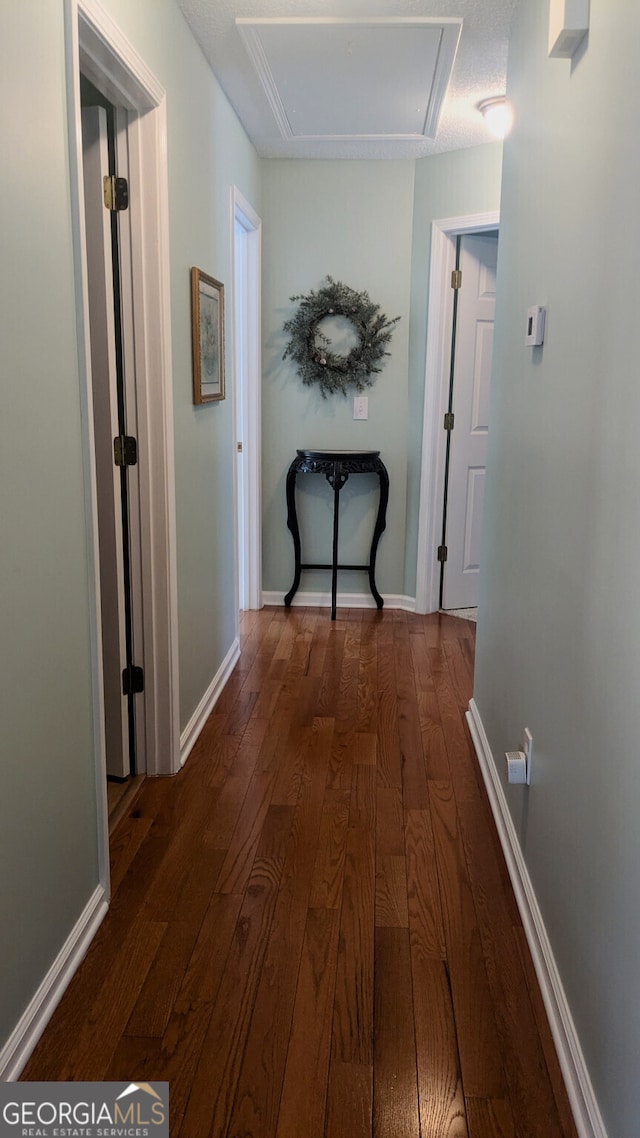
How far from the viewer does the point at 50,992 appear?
1716 millimetres

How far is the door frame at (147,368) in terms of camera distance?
1831 millimetres

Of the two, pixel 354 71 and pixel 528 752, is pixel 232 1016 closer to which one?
pixel 528 752

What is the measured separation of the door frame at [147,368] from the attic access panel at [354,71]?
0.71 metres

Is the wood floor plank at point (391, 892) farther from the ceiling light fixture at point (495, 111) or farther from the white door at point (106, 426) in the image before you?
the ceiling light fixture at point (495, 111)

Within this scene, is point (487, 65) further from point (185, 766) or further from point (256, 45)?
point (185, 766)

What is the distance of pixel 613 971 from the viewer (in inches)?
52.7

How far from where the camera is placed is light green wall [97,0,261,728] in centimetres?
258

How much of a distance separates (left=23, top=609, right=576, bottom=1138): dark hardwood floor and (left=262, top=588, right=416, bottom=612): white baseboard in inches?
69.9

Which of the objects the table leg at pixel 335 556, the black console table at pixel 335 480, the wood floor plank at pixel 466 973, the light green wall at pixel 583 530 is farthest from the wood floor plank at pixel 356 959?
the black console table at pixel 335 480

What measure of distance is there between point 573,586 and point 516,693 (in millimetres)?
725

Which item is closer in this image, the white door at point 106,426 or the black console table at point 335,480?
the white door at point 106,426

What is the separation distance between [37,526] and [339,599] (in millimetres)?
3497

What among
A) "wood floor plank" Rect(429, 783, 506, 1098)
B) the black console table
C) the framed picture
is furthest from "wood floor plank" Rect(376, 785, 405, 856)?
the black console table

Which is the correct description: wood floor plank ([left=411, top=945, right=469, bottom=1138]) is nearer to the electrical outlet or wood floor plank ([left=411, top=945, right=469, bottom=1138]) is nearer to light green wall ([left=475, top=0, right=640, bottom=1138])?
light green wall ([left=475, top=0, right=640, bottom=1138])
